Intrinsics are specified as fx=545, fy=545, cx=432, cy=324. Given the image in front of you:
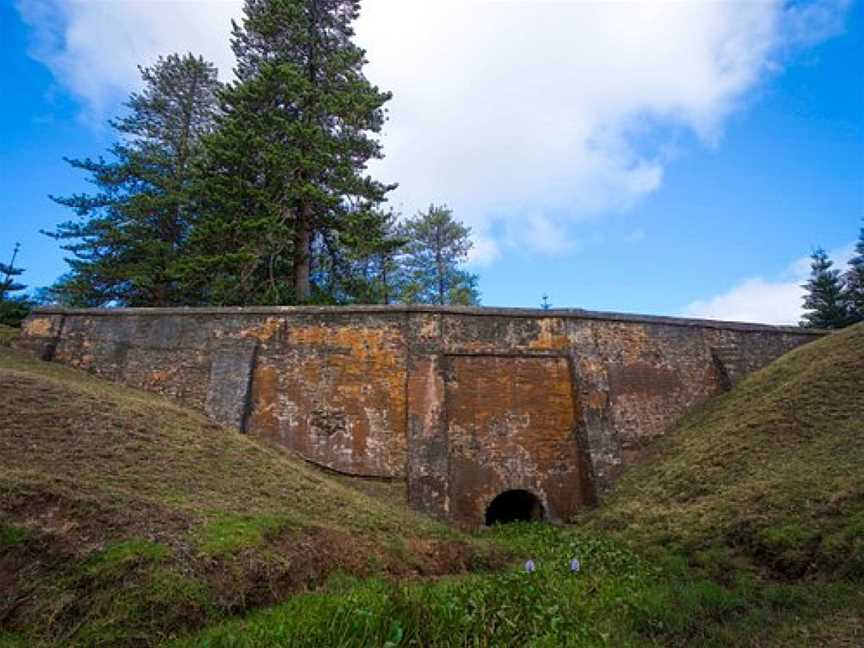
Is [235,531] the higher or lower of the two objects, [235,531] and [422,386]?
the lower

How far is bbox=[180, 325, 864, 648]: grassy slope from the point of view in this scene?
3.91 m

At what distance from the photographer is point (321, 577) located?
6.19 m

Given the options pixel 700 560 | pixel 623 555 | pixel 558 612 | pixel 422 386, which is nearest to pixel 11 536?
pixel 558 612

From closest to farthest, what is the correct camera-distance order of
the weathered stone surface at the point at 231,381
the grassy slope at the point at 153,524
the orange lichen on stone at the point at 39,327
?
the grassy slope at the point at 153,524, the weathered stone surface at the point at 231,381, the orange lichen on stone at the point at 39,327

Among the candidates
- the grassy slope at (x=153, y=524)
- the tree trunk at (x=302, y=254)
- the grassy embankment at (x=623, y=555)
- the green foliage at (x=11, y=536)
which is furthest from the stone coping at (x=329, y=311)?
the green foliage at (x=11, y=536)

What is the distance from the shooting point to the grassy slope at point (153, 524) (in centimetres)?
479

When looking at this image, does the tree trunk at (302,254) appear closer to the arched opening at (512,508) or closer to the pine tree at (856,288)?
the arched opening at (512,508)

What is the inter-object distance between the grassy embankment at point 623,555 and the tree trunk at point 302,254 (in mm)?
6604

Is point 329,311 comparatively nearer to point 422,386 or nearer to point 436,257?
point 422,386

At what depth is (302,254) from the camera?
55.5 feet

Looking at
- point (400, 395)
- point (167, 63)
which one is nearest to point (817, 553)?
point (400, 395)

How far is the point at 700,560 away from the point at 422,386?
6303 mm

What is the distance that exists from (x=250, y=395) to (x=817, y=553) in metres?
10.2

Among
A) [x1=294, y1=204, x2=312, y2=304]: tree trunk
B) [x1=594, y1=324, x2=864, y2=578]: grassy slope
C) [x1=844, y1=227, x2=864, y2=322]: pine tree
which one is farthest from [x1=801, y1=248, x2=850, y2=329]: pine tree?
[x1=294, y1=204, x2=312, y2=304]: tree trunk
